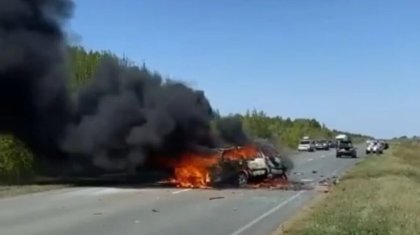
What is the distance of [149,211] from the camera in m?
18.2

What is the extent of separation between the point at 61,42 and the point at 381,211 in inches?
661

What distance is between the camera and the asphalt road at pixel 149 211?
1413cm

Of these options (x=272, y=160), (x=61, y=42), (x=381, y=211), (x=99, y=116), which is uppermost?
(x=61, y=42)

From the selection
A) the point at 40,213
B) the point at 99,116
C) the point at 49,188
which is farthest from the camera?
the point at 99,116

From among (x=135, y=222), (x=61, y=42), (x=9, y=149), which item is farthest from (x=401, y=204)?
(x=9, y=149)

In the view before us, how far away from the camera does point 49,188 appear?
27.7 meters

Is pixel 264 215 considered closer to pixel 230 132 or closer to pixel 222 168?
pixel 222 168

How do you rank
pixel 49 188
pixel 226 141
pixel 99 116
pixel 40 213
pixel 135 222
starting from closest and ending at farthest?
pixel 135 222 → pixel 40 213 → pixel 49 188 → pixel 99 116 → pixel 226 141

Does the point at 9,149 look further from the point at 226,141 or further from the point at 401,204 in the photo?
the point at 401,204

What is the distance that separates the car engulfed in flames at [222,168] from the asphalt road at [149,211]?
2.09 meters

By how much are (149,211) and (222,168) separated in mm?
11698

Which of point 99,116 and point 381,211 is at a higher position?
point 99,116

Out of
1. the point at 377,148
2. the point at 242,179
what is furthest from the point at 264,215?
the point at 377,148

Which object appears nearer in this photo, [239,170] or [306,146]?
[239,170]
